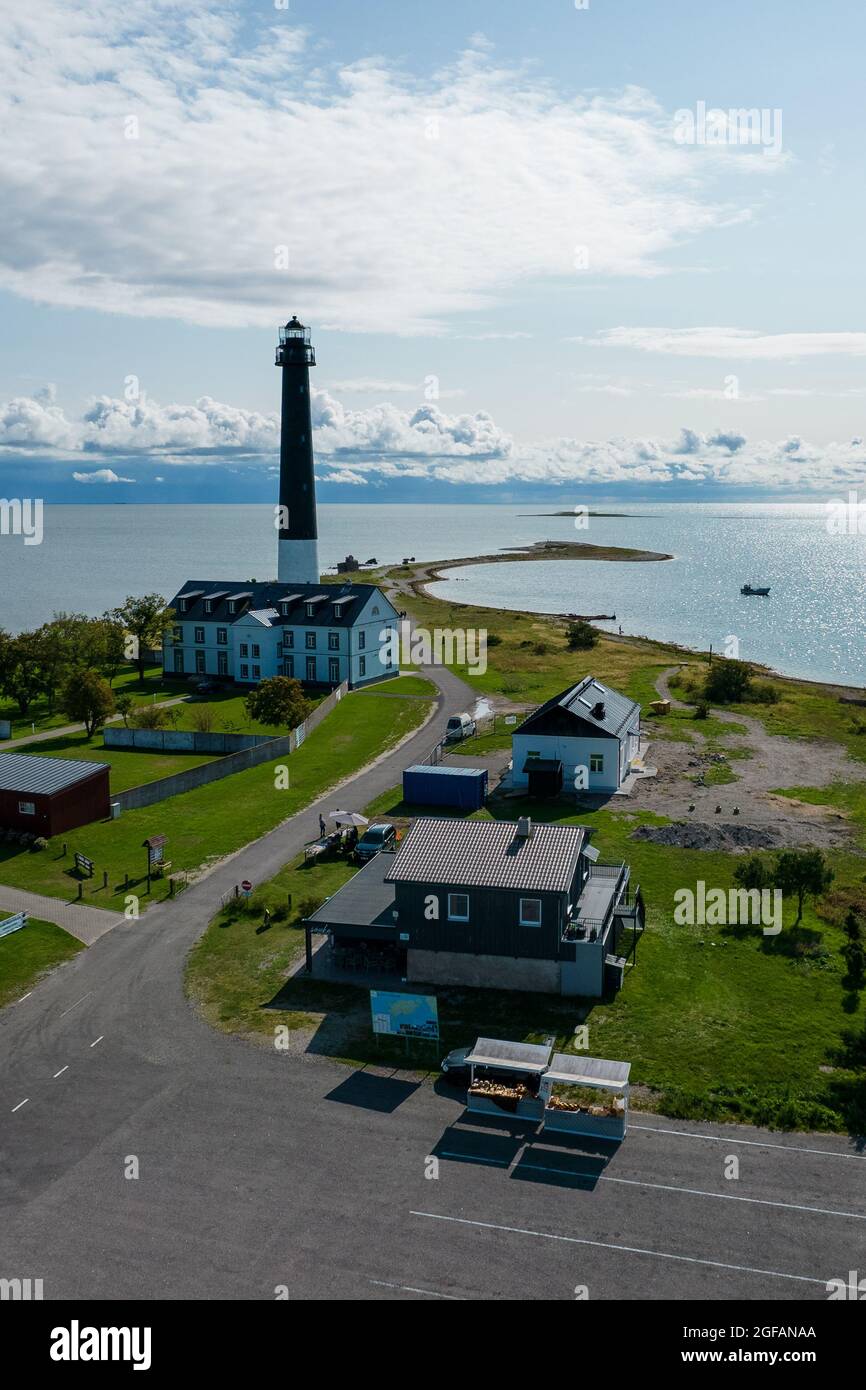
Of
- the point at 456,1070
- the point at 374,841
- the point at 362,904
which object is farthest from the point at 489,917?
the point at 374,841

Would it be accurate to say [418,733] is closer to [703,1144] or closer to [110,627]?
[110,627]

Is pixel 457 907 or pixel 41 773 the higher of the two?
pixel 41 773

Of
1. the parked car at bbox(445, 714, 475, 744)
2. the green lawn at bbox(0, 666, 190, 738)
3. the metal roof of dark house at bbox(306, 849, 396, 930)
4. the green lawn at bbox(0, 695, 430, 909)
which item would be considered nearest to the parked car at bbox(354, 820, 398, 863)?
the metal roof of dark house at bbox(306, 849, 396, 930)

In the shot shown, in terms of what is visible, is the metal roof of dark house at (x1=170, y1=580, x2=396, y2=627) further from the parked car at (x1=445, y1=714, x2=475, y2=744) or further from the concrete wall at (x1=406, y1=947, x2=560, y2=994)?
the concrete wall at (x1=406, y1=947, x2=560, y2=994)

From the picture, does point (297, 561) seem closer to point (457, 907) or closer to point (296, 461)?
point (296, 461)

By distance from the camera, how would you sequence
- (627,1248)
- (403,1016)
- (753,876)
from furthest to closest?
(753,876) → (403,1016) → (627,1248)
